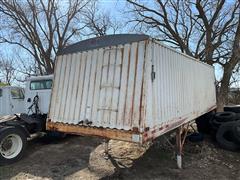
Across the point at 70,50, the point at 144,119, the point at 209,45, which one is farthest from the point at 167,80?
the point at 209,45

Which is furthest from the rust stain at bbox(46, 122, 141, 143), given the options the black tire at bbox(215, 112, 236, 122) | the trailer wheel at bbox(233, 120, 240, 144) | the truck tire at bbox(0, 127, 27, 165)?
the black tire at bbox(215, 112, 236, 122)

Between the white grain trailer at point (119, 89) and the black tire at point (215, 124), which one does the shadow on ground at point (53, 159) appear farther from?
the black tire at point (215, 124)

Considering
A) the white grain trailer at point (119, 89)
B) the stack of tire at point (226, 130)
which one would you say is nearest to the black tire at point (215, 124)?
the stack of tire at point (226, 130)

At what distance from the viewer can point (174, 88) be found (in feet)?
21.2

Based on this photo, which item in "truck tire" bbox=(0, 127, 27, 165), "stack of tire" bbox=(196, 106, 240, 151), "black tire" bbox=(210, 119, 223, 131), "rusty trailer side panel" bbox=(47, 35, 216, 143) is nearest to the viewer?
"rusty trailer side panel" bbox=(47, 35, 216, 143)

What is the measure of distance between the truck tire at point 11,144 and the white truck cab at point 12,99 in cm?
556

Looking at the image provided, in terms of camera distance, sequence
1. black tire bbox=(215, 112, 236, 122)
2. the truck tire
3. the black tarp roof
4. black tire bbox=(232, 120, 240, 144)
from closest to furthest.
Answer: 1. the black tarp roof
2. the truck tire
3. black tire bbox=(232, 120, 240, 144)
4. black tire bbox=(215, 112, 236, 122)

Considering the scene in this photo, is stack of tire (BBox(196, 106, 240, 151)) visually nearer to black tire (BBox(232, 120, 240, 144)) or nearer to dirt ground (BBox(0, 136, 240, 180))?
black tire (BBox(232, 120, 240, 144))

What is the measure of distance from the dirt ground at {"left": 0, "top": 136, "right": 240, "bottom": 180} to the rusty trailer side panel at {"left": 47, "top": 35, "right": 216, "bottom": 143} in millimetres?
1148

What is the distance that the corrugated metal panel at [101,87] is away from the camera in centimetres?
530

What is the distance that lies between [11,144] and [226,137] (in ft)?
21.4

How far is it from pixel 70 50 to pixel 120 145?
3.73 m

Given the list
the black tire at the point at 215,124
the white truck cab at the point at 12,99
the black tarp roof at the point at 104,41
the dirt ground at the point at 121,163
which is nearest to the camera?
the black tarp roof at the point at 104,41

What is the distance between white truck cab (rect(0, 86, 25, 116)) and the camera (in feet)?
42.1
